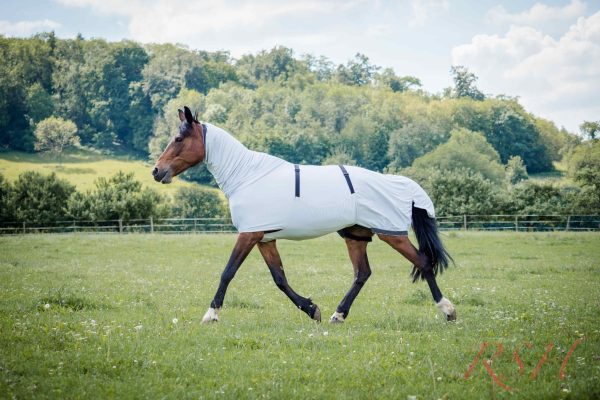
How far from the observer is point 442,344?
7.24 meters

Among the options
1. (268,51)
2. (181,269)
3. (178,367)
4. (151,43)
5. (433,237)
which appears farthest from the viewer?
(268,51)

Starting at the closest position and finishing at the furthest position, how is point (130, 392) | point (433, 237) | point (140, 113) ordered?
point (130, 392) → point (433, 237) → point (140, 113)

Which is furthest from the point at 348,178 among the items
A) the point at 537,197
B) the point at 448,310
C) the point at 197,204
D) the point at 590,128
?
the point at 590,128

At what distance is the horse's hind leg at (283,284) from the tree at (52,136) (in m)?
103

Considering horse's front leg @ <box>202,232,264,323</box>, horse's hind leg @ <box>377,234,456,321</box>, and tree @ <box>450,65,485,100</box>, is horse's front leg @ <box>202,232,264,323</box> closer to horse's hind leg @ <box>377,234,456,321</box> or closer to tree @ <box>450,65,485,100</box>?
horse's hind leg @ <box>377,234,456,321</box>

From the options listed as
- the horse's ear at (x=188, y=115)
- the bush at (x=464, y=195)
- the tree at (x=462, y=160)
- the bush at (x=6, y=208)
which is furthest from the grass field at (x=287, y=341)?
the tree at (x=462, y=160)

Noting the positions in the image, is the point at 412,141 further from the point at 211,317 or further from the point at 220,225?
the point at 211,317

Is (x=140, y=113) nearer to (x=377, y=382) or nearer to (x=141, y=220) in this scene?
(x=141, y=220)

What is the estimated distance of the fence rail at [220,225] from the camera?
48250mm

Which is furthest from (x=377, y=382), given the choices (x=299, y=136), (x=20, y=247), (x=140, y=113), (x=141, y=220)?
(x=140, y=113)

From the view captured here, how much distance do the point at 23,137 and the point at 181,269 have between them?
100476mm

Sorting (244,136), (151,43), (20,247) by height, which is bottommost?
(20,247)

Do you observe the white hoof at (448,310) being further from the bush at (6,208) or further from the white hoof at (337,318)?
the bush at (6,208)

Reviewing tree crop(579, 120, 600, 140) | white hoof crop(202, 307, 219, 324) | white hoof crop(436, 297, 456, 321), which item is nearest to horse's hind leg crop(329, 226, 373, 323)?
white hoof crop(436, 297, 456, 321)
